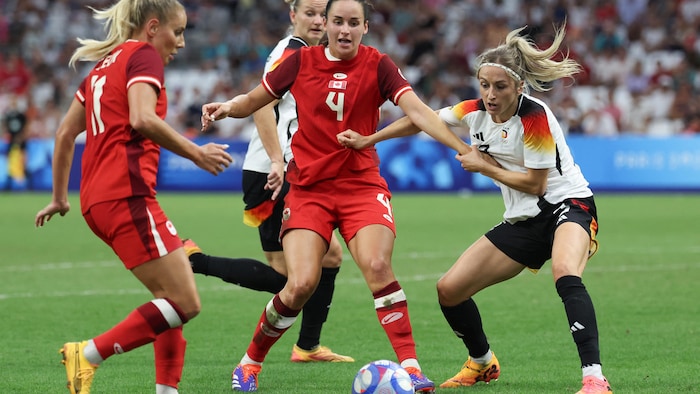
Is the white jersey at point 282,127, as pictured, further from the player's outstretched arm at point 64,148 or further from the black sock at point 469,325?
the player's outstretched arm at point 64,148

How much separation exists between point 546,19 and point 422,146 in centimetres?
681

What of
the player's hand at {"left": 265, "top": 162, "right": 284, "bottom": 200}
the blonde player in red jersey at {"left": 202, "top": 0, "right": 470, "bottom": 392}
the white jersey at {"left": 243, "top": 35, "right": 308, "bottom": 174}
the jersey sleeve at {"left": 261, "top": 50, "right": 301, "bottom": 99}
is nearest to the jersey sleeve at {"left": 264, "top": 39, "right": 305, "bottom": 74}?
the white jersey at {"left": 243, "top": 35, "right": 308, "bottom": 174}

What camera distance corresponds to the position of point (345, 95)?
6.24 m

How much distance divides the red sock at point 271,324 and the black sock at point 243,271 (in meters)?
0.93

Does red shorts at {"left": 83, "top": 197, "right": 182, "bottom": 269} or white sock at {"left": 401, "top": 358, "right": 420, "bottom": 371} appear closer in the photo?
red shorts at {"left": 83, "top": 197, "right": 182, "bottom": 269}

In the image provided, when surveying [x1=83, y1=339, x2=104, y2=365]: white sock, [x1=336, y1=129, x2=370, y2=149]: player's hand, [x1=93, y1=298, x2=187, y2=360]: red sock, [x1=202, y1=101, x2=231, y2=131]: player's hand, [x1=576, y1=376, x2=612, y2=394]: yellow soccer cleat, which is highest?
[x1=202, y1=101, x2=231, y2=131]: player's hand

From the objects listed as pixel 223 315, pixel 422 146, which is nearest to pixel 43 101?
pixel 422 146

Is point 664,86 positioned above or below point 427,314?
above

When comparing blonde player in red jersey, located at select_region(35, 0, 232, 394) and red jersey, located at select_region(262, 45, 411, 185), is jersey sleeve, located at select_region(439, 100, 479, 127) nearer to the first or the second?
red jersey, located at select_region(262, 45, 411, 185)

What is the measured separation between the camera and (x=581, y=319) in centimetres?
578

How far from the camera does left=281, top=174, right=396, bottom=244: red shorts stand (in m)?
6.20

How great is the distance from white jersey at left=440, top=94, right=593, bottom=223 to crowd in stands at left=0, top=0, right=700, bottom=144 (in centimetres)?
1648

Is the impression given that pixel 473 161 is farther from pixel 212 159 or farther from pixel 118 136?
Result: pixel 118 136

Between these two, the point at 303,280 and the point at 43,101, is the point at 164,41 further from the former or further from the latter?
the point at 43,101
